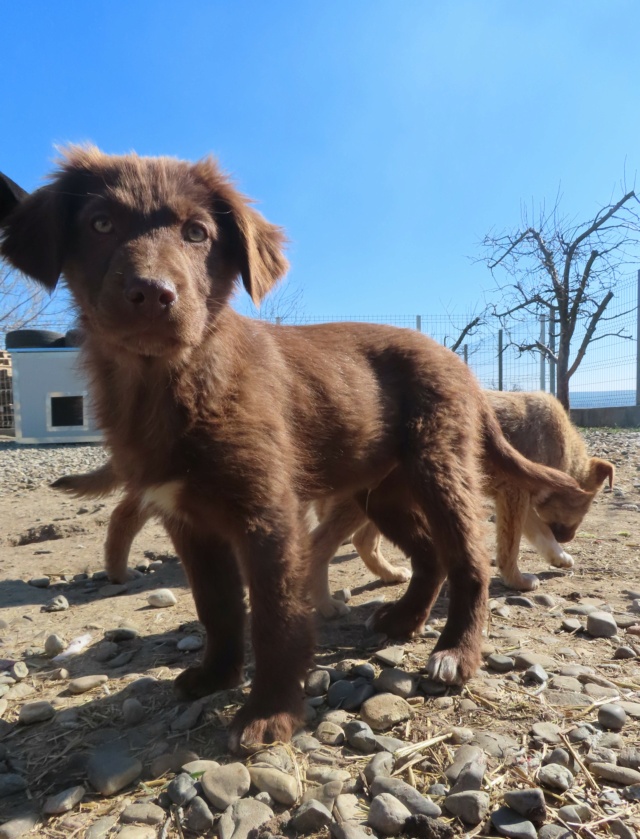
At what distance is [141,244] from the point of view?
233cm

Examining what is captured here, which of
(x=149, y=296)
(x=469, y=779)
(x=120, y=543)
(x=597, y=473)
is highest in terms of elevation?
(x=149, y=296)

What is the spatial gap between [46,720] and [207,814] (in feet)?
3.66

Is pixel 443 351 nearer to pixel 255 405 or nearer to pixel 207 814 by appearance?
pixel 255 405

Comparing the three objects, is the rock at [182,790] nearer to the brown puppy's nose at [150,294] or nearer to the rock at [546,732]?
the rock at [546,732]

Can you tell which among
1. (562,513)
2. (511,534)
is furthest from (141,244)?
(562,513)

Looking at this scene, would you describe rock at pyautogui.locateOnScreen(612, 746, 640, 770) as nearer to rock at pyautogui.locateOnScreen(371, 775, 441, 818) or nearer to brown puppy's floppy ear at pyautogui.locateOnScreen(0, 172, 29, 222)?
rock at pyautogui.locateOnScreen(371, 775, 441, 818)

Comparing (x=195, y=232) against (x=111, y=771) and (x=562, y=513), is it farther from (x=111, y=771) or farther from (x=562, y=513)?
(x=562, y=513)

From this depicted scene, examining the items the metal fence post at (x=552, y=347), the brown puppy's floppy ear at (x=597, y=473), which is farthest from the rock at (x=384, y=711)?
the metal fence post at (x=552, y=347)

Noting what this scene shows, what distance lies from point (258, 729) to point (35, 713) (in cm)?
104

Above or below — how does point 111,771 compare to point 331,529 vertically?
below

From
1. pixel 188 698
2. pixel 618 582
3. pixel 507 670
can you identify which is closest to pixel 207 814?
pixel 188 698

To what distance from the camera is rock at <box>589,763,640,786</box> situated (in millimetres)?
2014

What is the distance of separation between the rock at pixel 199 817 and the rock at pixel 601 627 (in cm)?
240

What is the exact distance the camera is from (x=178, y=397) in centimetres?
243
